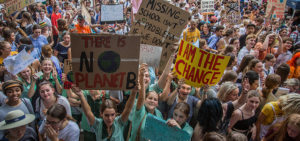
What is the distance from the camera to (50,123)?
3.11 m

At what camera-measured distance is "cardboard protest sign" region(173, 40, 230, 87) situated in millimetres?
3818

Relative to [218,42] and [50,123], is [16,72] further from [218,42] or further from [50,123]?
[218,42]

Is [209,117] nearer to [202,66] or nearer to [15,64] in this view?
[202,66]

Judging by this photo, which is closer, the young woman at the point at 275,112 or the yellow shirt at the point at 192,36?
the young woman at the point at 275,112

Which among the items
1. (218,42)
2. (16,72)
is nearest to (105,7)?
(218,42)

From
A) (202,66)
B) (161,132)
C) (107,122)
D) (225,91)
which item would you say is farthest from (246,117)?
(107,122)

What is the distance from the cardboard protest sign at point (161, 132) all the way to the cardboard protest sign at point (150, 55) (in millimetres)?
1340

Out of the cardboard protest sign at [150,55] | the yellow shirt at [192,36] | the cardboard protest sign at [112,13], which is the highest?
the cardboard protest sign at [112,13]

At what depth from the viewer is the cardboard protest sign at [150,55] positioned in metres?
4.10

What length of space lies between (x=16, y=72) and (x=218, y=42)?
598 centimetres

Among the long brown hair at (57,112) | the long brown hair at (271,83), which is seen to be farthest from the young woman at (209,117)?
the long brown hair at (57,112)

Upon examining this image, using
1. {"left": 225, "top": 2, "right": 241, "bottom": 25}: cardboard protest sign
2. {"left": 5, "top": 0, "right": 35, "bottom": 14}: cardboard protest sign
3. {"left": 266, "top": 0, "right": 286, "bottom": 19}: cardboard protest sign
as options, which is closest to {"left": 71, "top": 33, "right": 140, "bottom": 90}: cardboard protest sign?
{"left": 5, "top": 0, "right": 35, "bottom": 14}: cardboard protest sign

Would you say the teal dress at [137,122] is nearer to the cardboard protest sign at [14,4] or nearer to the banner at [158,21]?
the banner at [158,21]

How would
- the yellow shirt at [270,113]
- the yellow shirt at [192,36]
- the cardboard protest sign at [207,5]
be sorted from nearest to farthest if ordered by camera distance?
the yellow shirt at [270,113] < the yellow shirt at [192,36] < the cardboard protest sign at [207,5]
